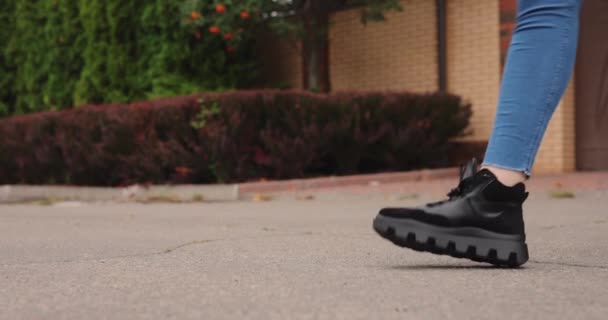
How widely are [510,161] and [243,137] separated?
5910 millimetres

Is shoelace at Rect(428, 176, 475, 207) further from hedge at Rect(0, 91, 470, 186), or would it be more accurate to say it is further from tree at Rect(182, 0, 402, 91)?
tree at Rect(182, 0, 402, 91)

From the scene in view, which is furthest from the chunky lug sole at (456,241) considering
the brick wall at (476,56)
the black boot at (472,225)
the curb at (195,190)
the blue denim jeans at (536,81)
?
the brick wall at (476,56)

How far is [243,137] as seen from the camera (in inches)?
320

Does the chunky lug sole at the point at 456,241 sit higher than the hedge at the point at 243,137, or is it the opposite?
the chunky lug sole at the point at 456,241

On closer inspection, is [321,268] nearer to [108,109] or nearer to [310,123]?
[310,123]

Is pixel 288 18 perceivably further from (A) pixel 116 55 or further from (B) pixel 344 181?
(B) pixel 344 181

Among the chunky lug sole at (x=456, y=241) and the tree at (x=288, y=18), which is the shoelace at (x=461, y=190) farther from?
the tree at (x=288, y=18)

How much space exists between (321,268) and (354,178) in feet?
19.3

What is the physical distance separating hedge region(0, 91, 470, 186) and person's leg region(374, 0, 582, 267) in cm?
567

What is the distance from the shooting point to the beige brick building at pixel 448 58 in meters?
9.38

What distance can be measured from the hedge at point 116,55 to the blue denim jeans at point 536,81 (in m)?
7.69

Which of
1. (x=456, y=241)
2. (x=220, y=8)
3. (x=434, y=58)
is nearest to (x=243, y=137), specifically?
(x=220, y=8)

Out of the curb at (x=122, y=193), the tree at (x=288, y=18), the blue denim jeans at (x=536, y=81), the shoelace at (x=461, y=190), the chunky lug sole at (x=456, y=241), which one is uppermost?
the tree at (x=288, y=18)

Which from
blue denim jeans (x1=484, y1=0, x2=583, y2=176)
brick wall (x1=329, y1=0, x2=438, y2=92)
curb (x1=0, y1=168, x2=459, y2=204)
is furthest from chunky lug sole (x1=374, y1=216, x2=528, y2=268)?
brick wall (x1=329, y1=0, x2=438, y2=92)
